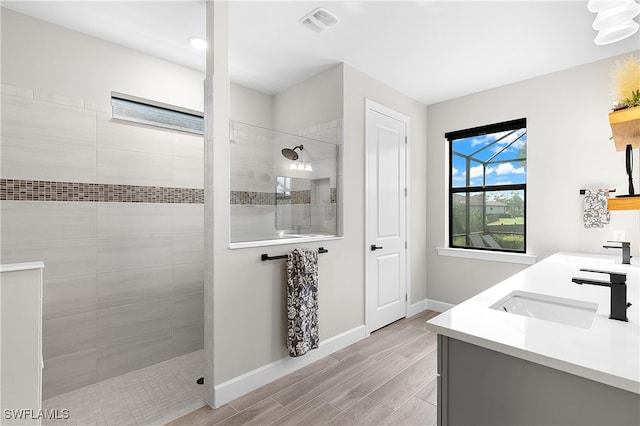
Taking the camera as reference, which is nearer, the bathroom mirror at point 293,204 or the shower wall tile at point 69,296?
the shower wall tile at point 69,296

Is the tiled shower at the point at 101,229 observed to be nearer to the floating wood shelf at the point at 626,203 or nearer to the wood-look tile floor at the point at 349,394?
the wood-look tile floor at the point at 349,394

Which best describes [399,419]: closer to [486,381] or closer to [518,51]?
[486,381]

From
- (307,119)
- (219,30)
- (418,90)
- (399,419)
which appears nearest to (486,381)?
(399,419)

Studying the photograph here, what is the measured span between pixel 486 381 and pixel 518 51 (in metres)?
2.76

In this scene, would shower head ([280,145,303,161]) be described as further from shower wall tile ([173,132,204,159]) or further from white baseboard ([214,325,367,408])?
white baseboard ([214,325,367,408])

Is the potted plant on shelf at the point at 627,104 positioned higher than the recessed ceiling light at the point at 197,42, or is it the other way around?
the recessed ceiling light at the point at 197,42

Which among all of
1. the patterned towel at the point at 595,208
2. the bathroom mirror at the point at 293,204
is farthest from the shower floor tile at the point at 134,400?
the patterned towel at the point at 595,208

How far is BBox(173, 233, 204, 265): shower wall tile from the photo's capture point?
8.91 feet

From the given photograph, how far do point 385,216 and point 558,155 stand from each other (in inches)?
69.2

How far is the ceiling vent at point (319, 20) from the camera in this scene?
6.76 feet

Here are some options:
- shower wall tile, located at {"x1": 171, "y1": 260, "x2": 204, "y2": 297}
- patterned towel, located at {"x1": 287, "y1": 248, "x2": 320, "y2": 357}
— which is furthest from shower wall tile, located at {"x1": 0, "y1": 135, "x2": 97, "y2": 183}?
patterned towel, located at {"x1": 287, "y1": 248, "x2": 320, "y2": 357}

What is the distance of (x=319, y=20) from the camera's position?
214cm

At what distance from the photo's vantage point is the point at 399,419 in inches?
71.4

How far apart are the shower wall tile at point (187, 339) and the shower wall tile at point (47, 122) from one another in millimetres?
1728
